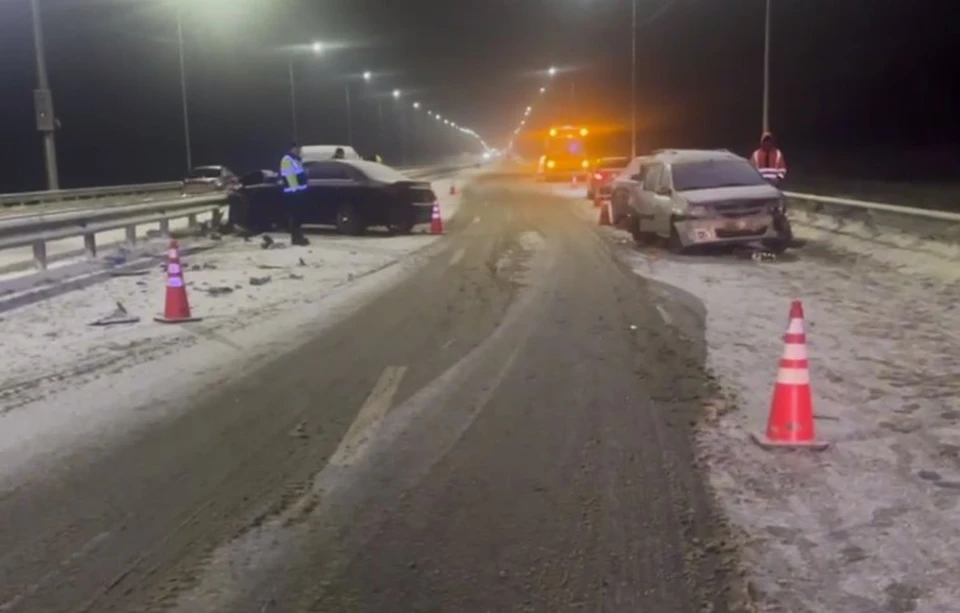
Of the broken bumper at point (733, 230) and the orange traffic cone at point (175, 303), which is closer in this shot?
the orange traffic cone at point (175, 303)

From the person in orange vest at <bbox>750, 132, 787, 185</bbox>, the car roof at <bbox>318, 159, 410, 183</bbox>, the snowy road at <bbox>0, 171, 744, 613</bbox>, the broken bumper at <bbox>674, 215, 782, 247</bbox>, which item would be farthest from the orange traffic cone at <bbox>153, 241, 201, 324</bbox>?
the person in orange vest at <bbox>750, 132, 787, 185</bbox>

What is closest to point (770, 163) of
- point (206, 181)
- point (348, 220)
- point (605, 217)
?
point (605, 217)

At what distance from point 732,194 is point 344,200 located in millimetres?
9354

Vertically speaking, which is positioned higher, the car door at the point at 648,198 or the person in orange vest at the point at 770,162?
the person in orange vest at the point at 770,162

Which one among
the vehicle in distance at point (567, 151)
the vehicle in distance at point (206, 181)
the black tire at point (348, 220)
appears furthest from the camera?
the vehicle in distance at point (567, 151)

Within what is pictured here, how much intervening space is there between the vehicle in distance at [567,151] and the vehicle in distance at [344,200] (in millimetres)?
34252

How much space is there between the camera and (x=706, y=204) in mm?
18594

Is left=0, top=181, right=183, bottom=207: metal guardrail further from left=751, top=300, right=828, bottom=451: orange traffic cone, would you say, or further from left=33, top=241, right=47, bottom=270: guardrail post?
left=751, top=300, right=828, bottom=451: orange traffic cone

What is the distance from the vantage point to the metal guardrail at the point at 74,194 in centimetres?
4006

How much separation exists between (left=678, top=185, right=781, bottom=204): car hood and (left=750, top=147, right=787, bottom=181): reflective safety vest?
9.88 ft

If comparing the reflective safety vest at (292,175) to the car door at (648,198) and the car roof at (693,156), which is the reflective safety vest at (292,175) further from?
the car roof at (693,156)

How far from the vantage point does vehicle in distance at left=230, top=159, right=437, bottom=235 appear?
2439 centimetres

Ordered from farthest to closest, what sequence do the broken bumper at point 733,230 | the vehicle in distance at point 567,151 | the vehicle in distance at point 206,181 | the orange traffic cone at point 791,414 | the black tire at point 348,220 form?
the vehicle in distance at point 567,151
the vehicle in distance at point 206,181
the black tire at point 348,220
the broken bumper at point 733,230
the orange traffic cone at point 791,414

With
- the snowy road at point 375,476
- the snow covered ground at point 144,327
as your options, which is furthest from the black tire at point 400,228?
the snowy road at point 375,476
